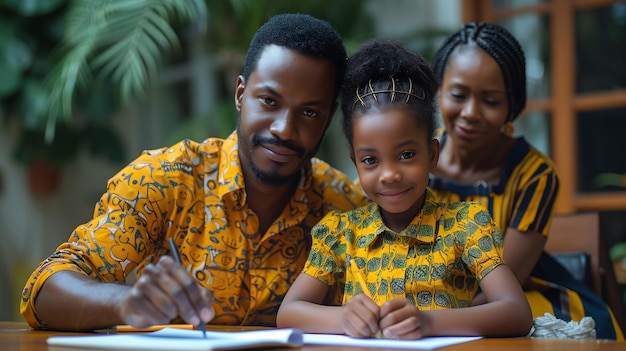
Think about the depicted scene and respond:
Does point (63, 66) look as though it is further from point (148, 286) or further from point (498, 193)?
point (148, 286)

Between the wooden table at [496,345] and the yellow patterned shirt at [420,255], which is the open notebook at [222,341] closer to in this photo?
the wooden table at [496,345]

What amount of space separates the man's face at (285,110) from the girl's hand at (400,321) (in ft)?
2.34

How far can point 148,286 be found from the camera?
158 centimetres

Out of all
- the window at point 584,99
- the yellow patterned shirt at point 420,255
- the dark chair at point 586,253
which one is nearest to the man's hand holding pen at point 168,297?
the yellow patterned shirt at point 420,255

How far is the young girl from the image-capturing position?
73.1 inches

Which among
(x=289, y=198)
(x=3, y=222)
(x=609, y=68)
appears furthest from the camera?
(x=3, y=222)

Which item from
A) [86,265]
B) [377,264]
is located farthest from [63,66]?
[377,264]

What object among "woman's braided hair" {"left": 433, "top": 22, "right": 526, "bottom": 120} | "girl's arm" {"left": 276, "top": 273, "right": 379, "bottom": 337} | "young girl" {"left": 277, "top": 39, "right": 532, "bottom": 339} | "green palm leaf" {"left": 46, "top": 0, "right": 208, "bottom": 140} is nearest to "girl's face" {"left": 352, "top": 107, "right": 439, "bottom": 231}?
"young girl" {"left": 277, "top": 39, "right": 532, "bottom": 339}

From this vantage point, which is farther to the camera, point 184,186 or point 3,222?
point 3,222

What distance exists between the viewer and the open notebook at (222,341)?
4.67 ft

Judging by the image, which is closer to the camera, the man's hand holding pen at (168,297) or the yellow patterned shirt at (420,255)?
the man's hand holding pen at (168,297)

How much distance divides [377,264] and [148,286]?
2.04 ft

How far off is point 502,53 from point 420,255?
0.97 meters

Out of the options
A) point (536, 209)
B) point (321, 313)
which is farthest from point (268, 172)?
point (536, 209)
